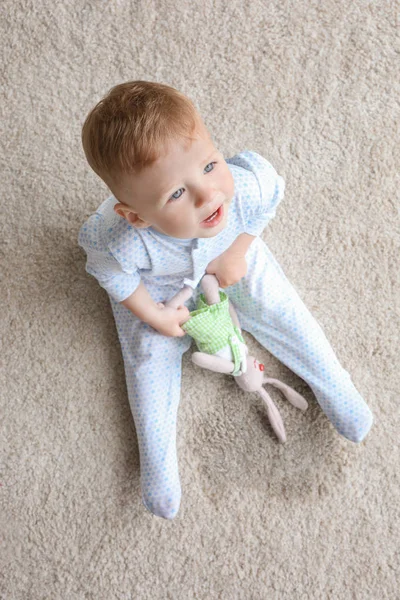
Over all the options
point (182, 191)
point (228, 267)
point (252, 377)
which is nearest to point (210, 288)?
point (228, 267)

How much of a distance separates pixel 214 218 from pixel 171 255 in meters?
0.13

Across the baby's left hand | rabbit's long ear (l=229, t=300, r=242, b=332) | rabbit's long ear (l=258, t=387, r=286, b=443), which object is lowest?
rabbit's long ear (l=258, t=387, r=286, b=443)

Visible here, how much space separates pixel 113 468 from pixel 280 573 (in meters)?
0.32

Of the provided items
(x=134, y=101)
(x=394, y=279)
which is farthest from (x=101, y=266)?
(x=394, y=279)

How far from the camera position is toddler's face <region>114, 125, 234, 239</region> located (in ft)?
2.22

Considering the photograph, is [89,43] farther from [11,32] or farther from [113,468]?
[113,468]

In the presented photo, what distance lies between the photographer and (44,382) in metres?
1.04

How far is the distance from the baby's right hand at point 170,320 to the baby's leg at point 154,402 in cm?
4

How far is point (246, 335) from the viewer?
1038 mm

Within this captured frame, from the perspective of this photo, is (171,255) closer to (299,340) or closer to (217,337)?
(217,337)

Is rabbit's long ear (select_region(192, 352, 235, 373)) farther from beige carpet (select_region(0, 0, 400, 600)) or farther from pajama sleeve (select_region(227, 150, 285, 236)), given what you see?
pajama sleeve (select_region(227, 150, 285, 236))

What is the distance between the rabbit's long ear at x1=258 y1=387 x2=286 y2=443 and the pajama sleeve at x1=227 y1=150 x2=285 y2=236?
0.27 metres

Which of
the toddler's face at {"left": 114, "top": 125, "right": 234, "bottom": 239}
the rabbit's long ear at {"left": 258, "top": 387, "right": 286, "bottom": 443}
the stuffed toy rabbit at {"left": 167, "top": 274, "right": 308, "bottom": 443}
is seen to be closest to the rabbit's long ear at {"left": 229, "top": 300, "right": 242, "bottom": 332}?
the stuffed toy rabbit at {"left": 167, "top": 274, "right": 308, "bottom": 443}

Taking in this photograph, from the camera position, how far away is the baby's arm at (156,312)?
90cm
